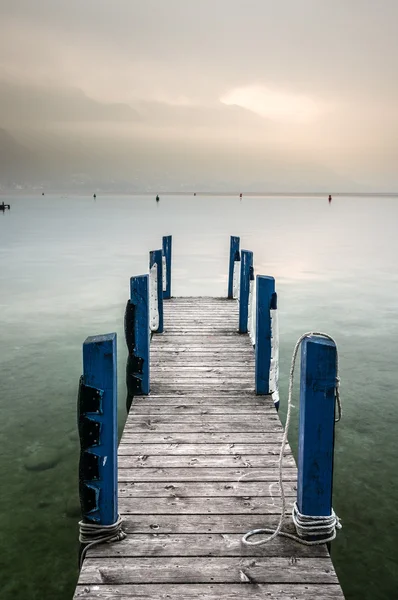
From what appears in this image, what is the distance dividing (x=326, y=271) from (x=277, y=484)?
76.5ft

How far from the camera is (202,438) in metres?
5.49

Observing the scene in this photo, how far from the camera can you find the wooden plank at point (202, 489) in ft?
14.2

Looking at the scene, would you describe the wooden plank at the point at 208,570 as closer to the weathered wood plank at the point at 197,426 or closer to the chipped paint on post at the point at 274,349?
the weathered wood plank at the point at 197,426

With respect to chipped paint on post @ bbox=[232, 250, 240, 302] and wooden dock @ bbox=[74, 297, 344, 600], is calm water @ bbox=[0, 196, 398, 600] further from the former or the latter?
chipped paint on post @ bbox=[232, 250, 240, 302]

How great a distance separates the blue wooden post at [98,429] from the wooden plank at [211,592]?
548mm

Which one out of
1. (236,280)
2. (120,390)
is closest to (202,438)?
(120,390)

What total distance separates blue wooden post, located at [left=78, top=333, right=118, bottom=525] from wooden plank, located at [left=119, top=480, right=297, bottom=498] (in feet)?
1.97

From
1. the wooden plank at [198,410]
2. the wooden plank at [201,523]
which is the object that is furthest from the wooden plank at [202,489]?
the wooden plank at [198,410]

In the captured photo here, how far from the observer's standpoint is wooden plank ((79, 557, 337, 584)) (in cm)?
332

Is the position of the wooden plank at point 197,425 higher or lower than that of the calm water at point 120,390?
higher

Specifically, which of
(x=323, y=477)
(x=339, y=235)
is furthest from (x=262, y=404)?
(x=339, y=235)

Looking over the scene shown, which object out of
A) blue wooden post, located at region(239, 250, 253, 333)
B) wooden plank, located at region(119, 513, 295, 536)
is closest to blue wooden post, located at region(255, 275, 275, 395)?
wooden plank, located at region(119, 513, 295, 536)

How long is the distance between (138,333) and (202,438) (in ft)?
5.45

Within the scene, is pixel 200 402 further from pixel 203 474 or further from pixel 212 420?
pixel 203 474
